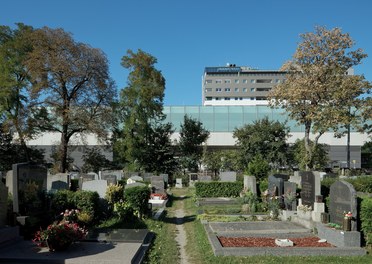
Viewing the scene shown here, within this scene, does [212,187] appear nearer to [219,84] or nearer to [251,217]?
[251,217]

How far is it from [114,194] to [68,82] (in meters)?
20.8

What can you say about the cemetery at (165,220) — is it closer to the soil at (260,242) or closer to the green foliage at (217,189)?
the soil at (260,242)

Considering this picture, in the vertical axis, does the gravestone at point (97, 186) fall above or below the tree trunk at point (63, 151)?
below

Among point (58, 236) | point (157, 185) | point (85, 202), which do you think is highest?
point (85, 202)

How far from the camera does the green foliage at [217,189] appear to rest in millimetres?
25234

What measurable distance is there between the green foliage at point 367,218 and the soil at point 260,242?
1.01m

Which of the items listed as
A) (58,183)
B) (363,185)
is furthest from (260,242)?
(363,185)

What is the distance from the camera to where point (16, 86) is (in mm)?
33438

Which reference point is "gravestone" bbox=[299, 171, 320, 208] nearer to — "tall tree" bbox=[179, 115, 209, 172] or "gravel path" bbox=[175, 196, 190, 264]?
"gravel path" bbox=[175, 196, 190, 264]

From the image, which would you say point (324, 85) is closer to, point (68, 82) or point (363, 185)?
point (363, 185)

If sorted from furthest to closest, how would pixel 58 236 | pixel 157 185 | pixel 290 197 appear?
1. pixel 157 185
2. pixel 290 197
3. pixel 58 236

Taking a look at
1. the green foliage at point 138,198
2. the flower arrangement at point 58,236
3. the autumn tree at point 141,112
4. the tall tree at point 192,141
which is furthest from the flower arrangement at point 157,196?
the tall tree at point 192,141

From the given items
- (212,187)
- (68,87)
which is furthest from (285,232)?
(68,87)

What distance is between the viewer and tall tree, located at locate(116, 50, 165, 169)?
4050 cm
